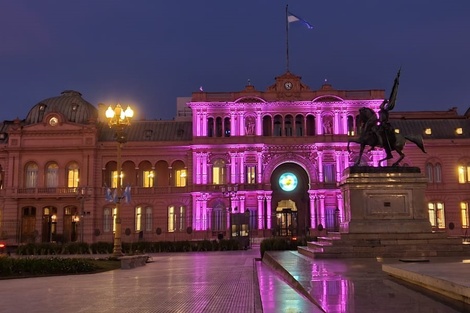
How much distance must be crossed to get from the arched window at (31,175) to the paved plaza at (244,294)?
48206 millimetres

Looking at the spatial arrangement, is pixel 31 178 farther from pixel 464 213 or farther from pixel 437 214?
pixel 464 213

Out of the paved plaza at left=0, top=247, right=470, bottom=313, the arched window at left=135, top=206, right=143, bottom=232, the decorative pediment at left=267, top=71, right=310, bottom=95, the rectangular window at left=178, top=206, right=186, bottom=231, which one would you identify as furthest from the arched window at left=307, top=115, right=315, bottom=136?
the paved plaza at left=0, top=247, right=470, bottom=313

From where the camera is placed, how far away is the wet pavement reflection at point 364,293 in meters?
8.96

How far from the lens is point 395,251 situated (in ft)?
63.7

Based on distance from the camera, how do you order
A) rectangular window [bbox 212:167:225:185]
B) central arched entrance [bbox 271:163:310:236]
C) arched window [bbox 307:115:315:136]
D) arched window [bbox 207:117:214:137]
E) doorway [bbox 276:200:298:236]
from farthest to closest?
1. arched window [bbox 307:115:315:136]
2. arched window [bbox 207:117:214:137]
3. central arched entrance [bbox 271:163:310:236]
4. doorway [bbox 276:200:298:236]
5. rectangular window [bbox 212:167:225:185]

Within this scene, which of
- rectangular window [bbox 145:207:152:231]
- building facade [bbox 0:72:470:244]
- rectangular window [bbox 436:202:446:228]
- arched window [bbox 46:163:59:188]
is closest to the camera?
building facade [bbox 0:72:470:244]

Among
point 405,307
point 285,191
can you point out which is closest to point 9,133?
point 285,191

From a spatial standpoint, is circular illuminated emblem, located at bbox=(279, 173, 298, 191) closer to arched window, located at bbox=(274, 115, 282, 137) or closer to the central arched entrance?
the central arched entrance

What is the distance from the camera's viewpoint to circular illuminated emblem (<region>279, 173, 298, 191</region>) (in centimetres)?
6444

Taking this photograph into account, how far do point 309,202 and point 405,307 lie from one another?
5405cm

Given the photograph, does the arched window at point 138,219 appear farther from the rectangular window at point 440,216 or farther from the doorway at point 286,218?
the rectangular window at point 440,216

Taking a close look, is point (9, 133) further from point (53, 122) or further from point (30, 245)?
point (30, 245)

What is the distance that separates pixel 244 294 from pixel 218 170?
163 feet

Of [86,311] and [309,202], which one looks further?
[309,202]
